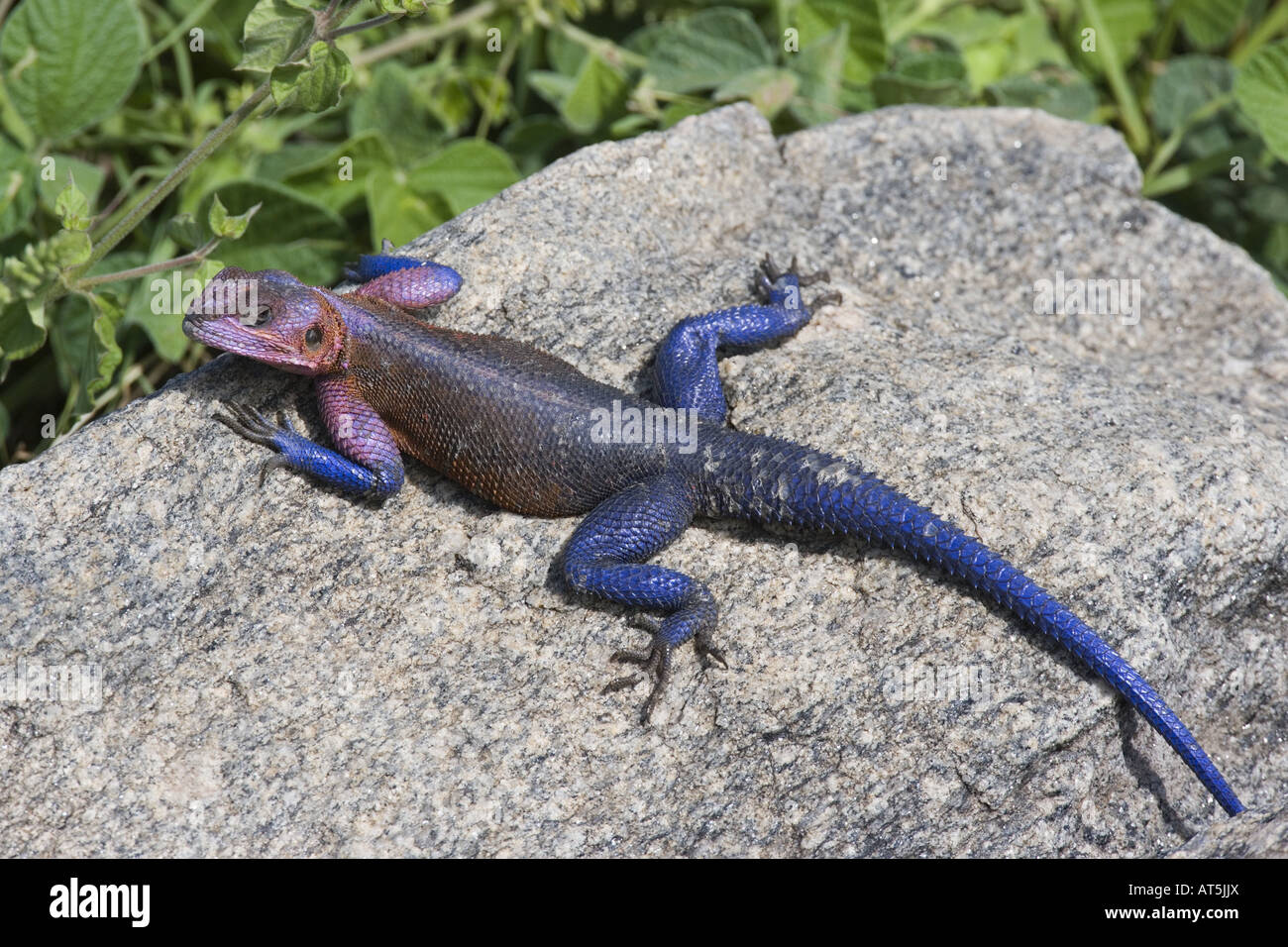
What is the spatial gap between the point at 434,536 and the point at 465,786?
0.72m

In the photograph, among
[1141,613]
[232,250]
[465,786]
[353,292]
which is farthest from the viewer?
[232,250]

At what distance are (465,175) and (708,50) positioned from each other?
105cm

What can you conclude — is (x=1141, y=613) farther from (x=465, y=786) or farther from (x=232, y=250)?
(x=232, y=250)

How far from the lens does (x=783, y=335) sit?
3518mm

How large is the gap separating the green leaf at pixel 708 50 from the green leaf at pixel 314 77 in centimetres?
170

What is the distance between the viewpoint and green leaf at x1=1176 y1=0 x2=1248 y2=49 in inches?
192

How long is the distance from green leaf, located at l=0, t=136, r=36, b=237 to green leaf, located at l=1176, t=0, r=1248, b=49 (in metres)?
4.54

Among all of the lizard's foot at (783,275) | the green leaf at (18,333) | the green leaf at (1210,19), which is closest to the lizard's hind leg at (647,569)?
the lizard's foot at (783,275)

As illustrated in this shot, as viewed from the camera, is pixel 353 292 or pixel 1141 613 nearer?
pixel 1141 613

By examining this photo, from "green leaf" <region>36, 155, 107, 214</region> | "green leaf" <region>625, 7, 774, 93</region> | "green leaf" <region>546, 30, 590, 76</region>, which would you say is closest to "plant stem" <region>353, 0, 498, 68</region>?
"green leaf" <region>546, 30, 590, 76</region>

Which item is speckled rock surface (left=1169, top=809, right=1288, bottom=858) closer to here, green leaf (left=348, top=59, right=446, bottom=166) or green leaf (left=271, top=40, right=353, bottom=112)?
green leaf (left=271, top=40, right=353, bottom=112)

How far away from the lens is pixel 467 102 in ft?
15.8

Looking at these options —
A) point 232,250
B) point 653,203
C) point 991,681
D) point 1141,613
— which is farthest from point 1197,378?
point 232,250

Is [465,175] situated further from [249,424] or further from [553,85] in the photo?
[249,424]
